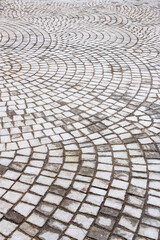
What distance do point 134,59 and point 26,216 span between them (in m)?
5.03

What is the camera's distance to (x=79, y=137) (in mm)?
3873

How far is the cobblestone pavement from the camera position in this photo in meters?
2.71

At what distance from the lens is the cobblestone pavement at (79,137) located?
2707 mm

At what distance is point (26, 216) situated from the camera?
107 inches

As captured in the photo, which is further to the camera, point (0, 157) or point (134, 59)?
point (134, 59)

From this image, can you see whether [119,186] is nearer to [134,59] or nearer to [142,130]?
[142,130]

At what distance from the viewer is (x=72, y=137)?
3.87 metres

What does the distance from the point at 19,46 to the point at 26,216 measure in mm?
5539

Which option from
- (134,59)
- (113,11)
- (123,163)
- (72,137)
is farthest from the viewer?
(113,11)

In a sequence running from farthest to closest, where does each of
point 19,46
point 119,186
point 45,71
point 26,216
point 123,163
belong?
point 19,46 → point 45,71 → point 123,163 → point 119,186 → point 26,216

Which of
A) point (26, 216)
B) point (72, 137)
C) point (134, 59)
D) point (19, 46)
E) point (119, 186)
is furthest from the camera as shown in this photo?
point (19, 46)

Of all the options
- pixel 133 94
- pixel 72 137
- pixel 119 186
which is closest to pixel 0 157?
pixel 72 137

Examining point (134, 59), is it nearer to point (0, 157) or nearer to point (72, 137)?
point (72, 137)

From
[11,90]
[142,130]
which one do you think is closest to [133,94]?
[142,130]
